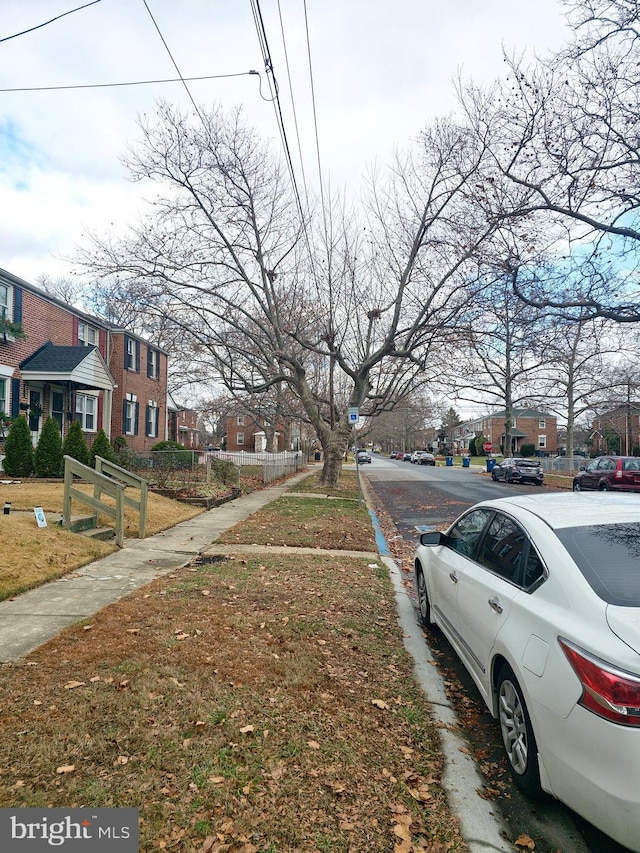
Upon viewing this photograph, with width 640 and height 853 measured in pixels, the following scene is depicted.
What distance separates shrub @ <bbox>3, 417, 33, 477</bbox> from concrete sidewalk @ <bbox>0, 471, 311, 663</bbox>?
23.1 ft

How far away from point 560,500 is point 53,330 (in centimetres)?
2116

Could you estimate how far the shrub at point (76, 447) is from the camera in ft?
52.5

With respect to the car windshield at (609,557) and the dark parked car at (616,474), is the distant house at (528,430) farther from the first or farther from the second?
the car windshield at (609,557)

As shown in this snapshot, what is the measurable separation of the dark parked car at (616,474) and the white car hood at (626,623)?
2100cm

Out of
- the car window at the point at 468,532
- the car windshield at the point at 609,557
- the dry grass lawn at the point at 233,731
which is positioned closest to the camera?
the dry grass lawn at the point at 233,731

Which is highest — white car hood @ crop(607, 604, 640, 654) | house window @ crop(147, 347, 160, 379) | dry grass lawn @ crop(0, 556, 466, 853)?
house window @ crop(147, 347, 160, 379)

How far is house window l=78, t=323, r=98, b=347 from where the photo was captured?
75.9 ft

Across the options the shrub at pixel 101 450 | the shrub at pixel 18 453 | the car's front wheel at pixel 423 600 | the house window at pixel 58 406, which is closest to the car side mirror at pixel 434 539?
the car's front wheel at pixel 423 600

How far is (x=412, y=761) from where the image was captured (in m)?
3.18

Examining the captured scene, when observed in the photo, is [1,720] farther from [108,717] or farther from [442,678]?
[442,678]

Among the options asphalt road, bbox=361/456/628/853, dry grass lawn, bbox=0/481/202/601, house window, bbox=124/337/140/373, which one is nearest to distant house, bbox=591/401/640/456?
house window, bbox=124/337/140/373

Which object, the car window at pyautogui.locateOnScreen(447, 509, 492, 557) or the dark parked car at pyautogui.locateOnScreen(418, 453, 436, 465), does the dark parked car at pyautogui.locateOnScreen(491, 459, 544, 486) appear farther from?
the dark parked car at pyautogui.locateOnScreen(418, 453, 436, 465)

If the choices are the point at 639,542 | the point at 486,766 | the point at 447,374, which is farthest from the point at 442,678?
the point at 447,374

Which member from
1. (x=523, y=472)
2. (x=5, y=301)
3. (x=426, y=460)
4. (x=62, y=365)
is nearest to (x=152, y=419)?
(x=62, y=365)
